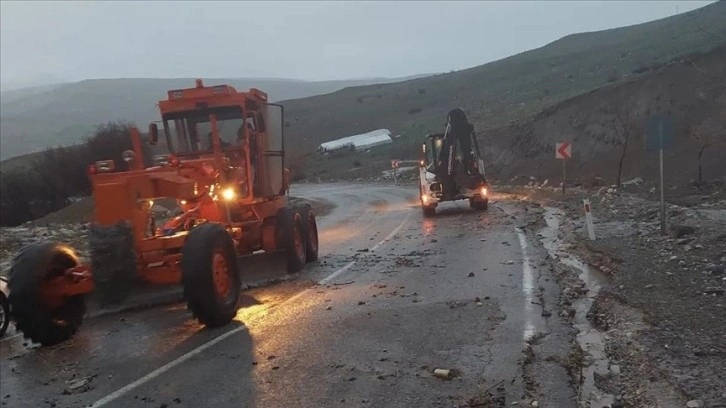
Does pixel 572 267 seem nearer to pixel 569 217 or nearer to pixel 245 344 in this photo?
pixel 245 344

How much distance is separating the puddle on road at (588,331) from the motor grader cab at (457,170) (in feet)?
26.8

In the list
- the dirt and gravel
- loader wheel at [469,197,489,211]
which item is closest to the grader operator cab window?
the dirt and gravel

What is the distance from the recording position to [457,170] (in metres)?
24.2

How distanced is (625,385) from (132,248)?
19.4 ft

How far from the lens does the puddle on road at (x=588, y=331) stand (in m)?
5.91

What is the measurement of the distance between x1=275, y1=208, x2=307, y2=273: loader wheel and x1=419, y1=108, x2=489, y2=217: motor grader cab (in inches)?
447

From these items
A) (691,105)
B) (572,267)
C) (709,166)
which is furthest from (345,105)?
(572,267)

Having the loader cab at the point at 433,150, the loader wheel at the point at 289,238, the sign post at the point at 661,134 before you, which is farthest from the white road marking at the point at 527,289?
the loader cab at the point at 433,150

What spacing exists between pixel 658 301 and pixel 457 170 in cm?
1543

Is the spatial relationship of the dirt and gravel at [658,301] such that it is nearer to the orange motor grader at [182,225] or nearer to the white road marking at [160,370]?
the white road marking at [160,370]

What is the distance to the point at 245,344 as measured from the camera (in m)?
7.91

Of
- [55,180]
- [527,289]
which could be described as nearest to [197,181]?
[527,289]

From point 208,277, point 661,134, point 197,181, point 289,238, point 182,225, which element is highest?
point 661,134

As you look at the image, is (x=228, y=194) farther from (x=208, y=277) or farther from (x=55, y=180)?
(x=55, y=180)
